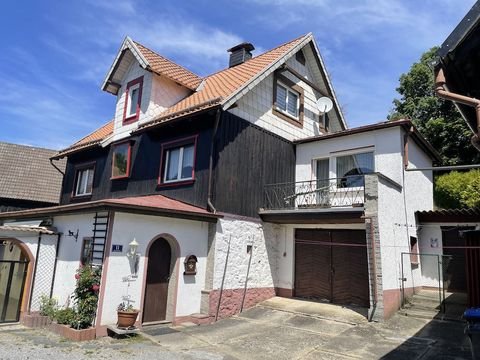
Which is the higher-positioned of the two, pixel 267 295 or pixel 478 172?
pixel 478 172

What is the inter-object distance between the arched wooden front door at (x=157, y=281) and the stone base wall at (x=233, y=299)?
56.7 inches

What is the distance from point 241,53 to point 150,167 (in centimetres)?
715

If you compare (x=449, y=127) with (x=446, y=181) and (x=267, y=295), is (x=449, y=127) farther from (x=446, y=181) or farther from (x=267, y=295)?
(x=267, y=295)

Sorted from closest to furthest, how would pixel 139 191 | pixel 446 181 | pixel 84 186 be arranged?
pixel 139 191, pixel 84 186, pixel 446 181

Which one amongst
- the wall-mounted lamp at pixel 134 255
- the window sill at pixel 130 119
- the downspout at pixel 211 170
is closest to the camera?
the wall-mounted lamp at pixel 134 255

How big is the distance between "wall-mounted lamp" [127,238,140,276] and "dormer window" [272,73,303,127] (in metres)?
7.71

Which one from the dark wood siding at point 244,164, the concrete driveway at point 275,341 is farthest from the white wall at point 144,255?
the dark wood siding at point 244,164

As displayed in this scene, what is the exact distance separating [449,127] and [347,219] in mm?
15118

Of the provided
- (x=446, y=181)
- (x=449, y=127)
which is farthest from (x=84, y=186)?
(x=449, y=127)

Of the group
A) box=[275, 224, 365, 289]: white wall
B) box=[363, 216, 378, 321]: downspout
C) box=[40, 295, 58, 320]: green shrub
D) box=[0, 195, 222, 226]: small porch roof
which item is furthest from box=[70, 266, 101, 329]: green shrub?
box=[363, 216, 378, 321]: downspout

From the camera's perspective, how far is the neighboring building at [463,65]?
441 centimetres

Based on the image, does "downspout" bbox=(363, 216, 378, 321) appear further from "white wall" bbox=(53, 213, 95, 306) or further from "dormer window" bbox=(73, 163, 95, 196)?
"dormer window" bbox=(73, 163, 95, 196)

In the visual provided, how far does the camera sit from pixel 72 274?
11.0m

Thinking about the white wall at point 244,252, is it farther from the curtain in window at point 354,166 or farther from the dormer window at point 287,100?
the dormer window at point 287,100
